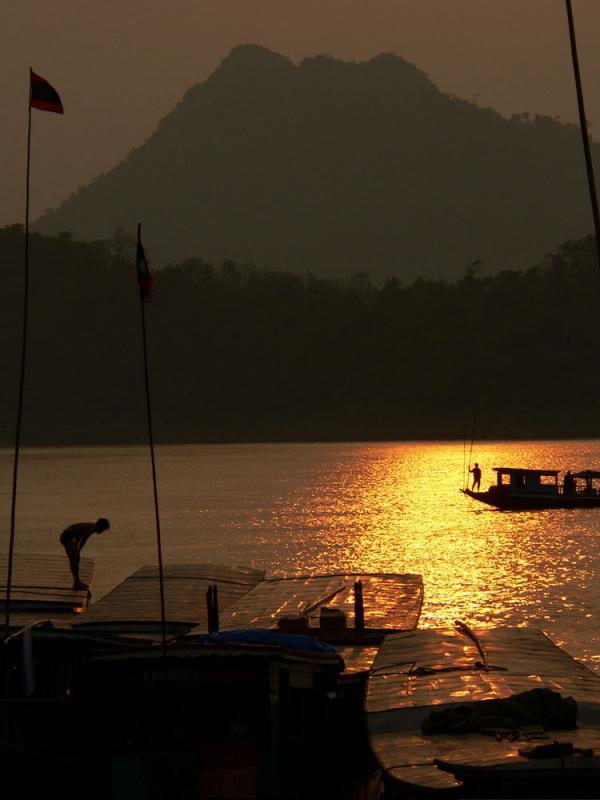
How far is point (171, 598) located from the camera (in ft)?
112

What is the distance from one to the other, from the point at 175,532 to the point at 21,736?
67321mm

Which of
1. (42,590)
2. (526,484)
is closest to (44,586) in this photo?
(42,590)

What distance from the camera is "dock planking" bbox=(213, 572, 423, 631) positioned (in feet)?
96.7

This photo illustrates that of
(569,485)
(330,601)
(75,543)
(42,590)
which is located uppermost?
(569,485)

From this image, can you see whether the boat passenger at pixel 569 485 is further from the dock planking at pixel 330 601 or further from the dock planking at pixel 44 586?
the dock planking at pixel 330 601

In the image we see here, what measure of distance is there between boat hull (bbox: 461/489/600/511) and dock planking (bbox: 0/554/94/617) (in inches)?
1730

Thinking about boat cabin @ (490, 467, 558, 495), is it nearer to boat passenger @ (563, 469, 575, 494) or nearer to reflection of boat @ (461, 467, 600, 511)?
reflection of boat @ (461, 467, 600, 511)

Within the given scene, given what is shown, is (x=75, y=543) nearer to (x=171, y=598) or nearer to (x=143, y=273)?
(x=171, y=598)

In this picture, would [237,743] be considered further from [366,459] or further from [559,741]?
[366,459]

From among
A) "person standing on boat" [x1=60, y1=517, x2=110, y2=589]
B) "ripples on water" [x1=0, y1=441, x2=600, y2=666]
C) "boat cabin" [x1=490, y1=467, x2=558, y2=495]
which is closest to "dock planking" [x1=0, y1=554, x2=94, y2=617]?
"person standing on boat" [x1=60, y1=517, x2=110, y2=589]

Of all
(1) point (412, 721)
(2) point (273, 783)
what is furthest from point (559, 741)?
(2) point (273, 783)

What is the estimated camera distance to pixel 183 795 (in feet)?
64.0

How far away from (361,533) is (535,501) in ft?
35.0

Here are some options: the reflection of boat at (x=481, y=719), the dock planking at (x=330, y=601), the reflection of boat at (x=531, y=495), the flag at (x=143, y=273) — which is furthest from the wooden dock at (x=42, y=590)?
the reflection of boat at (x=531, y=495)
